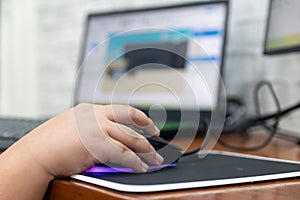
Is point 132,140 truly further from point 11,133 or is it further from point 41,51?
point 41,51

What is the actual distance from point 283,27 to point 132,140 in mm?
521

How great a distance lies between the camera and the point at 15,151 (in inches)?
16.8

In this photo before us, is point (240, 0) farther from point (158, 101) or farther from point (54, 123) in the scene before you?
point (54, 123)

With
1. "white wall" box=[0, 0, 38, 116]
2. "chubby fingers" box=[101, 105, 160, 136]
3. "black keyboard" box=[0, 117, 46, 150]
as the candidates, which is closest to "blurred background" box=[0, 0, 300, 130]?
"white wall" box=[0, 0, 38, 116]

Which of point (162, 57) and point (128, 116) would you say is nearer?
point (128, 116)

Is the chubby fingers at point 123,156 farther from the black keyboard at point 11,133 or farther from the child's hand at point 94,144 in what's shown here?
the black keyboard at point 11,133

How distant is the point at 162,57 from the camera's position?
94 cm

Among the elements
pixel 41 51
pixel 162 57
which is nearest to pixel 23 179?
pixel 162 57

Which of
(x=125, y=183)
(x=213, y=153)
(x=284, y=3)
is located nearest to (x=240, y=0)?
(x=284, y=3)

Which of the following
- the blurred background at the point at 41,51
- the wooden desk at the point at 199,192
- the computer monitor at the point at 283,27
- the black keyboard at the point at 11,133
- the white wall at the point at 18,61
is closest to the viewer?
the wooden desk at the point at 199,192

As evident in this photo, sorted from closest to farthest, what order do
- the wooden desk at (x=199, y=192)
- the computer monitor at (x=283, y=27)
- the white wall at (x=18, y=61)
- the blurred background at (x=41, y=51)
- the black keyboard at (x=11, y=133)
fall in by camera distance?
the wooden desk at (x=199, y=192) → the black keyboard at (x=11, y=133) → the computer monitor at (x=283, y=27) → the blurred background at (x=41, y=51) → the white wall at (x=18, y=61)

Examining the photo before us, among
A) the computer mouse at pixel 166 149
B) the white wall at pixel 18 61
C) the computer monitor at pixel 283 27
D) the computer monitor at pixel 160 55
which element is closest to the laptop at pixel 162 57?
the computer monitor at pixel 160 55

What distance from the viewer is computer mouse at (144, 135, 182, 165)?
426 mm

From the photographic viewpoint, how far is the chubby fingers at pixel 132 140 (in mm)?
405
